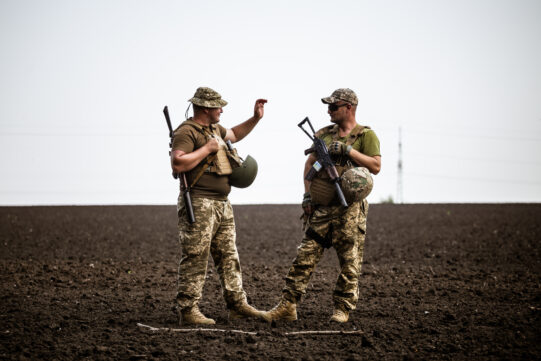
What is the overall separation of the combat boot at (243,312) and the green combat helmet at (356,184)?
1.62 m

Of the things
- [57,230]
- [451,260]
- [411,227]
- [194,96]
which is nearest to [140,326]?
[194,96]

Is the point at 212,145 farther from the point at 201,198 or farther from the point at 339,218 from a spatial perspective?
the point at 339,218

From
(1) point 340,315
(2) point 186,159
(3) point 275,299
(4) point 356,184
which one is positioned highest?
(2) point 186,159

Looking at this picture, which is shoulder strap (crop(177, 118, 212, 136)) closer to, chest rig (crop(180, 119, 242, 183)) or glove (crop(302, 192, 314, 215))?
chest rig (crop(180, 119, 242, 183))

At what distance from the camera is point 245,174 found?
612cm

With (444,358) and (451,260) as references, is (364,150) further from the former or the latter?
(451,260)

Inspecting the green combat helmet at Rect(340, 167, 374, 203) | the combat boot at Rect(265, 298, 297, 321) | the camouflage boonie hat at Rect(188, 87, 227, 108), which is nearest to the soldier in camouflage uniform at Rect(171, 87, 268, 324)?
Result: the camouflage boonie hat at Rect(188, 87, 227, 108)

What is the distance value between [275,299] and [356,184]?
2823mm

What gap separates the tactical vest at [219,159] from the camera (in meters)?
5.96

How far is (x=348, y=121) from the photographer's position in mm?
Result: 6137

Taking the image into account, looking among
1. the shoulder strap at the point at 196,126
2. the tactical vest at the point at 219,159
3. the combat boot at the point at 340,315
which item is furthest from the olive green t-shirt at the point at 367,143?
the combat boot at the point at 340,315

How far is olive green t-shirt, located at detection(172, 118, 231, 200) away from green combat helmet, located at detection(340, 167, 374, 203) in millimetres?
1268

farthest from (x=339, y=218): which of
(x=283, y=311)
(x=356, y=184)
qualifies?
(x=283, y=311)

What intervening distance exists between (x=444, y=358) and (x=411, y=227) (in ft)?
49.9
